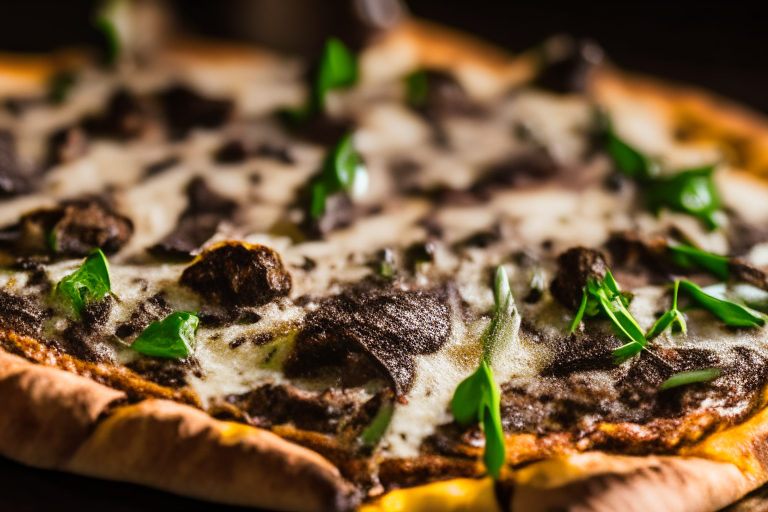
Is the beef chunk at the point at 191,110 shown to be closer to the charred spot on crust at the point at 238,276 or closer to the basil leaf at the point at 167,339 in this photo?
the charred spot on crust at the point at 238,276

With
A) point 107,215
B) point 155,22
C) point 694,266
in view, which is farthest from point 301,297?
point 155,22

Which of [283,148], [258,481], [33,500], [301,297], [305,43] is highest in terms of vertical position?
[305,43]

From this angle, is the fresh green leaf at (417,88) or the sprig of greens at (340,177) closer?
the sprig of greens at (340,177)

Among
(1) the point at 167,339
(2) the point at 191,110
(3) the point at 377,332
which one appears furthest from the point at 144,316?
(2) the point at 191,110

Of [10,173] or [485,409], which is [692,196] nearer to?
[485,409]

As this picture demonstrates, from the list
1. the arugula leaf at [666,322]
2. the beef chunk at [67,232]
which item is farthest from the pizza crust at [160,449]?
the arugula leaf at [666,322]

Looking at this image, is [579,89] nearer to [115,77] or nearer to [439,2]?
[439,2]
